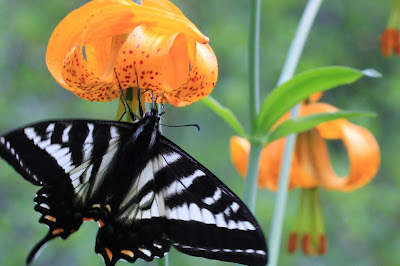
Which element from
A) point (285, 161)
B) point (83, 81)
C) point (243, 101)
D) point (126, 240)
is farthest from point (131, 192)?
point (243, 101)

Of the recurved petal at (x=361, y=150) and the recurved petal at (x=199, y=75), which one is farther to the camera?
the recurved petal at (x=361, y=150)

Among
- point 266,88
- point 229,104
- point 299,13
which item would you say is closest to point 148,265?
point 229,104

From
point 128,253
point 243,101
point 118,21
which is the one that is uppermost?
point 118,21

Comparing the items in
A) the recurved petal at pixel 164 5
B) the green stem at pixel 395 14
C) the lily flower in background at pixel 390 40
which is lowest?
the recurved petal at pixel 164 5

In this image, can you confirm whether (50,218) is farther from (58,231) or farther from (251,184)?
(251,184)

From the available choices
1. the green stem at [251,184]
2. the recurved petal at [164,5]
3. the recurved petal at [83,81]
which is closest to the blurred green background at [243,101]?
the green stem at [251,184]

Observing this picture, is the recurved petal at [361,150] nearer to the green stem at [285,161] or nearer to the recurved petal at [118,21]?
the green stem at [285,161]
